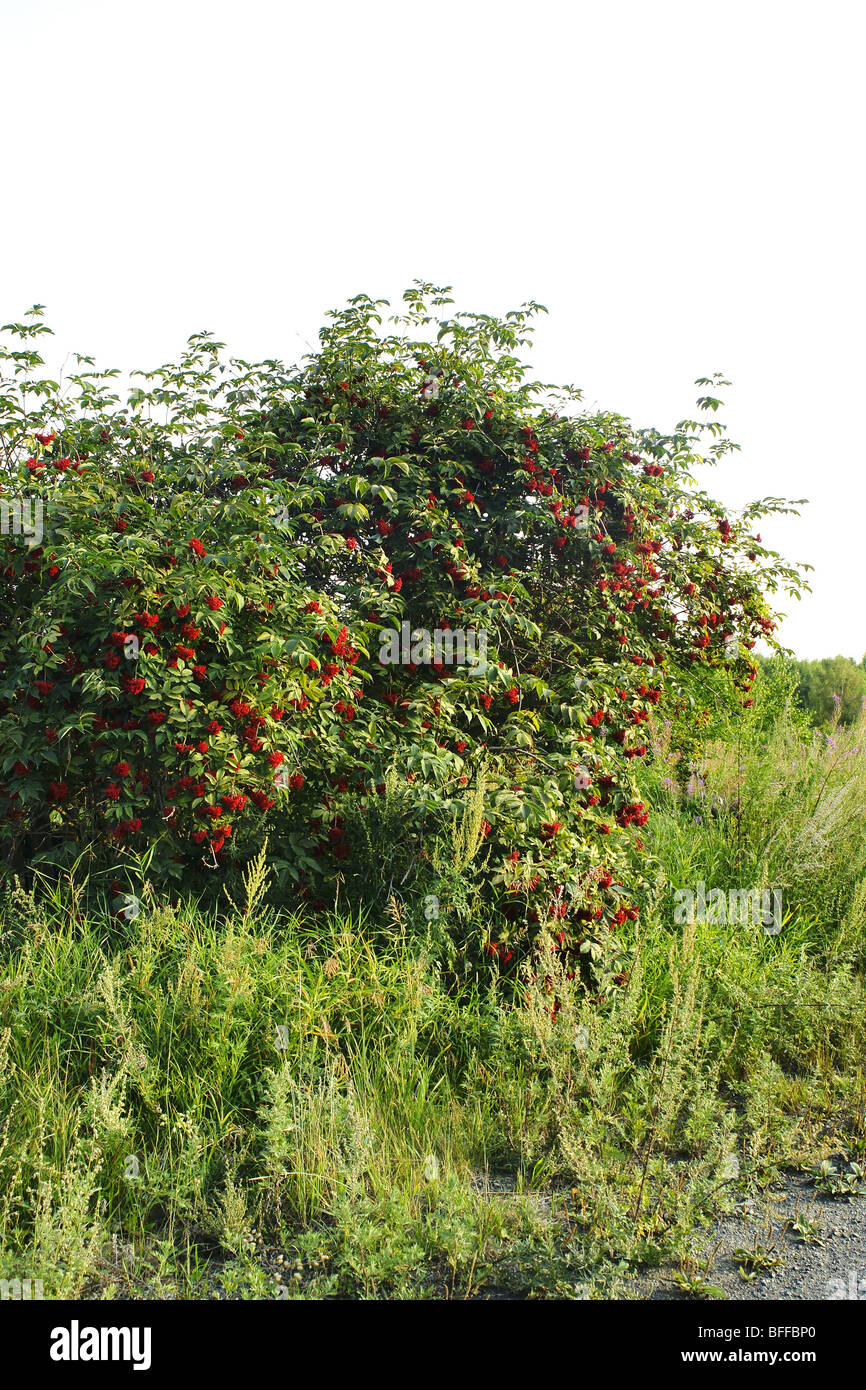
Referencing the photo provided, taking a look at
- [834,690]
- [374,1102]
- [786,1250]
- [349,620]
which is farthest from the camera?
[834,690]

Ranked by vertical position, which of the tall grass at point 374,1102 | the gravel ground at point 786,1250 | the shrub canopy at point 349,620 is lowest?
the gravel ground at point 786,1250

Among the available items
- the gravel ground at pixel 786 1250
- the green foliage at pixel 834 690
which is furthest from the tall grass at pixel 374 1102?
the green foliage at pixel 834 690

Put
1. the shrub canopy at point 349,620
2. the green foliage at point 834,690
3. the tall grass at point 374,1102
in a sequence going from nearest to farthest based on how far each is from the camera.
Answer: the tall grass at point 374,1102 < the shrub canopy at point 349,620 < the green foliage at point 834,690

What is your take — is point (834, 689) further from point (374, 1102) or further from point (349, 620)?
point (374, 1102)

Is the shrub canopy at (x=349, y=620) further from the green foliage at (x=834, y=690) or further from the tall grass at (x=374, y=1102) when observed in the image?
the green foliage at (x=834, y=690)

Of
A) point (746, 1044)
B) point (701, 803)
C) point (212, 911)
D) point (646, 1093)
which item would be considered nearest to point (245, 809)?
point (212, 911)

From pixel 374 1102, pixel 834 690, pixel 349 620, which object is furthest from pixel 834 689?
pixel 374 1102

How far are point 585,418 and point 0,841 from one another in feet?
14.4

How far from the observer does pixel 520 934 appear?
4293mm

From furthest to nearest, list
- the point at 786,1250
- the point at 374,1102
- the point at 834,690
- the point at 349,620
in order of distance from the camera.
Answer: the point at 834,690 → the point at 349,620 → the point at 374,1102 → the point at 786,1250

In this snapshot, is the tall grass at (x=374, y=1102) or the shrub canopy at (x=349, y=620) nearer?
the tall grass at (x=374, y=1102)

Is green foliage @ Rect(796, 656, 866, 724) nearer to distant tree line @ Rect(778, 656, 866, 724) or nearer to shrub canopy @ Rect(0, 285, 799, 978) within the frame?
distant tree line @ Rect(778, 656, 866, 724)
